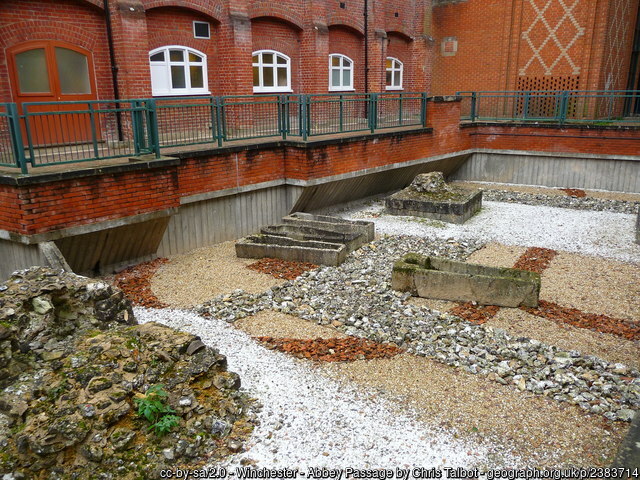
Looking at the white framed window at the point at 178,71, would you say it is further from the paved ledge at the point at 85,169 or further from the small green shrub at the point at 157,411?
the small green shrub at the point at 157,411

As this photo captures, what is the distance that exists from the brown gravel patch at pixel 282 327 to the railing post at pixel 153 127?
12.0ft

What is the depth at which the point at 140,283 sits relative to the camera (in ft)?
30.0

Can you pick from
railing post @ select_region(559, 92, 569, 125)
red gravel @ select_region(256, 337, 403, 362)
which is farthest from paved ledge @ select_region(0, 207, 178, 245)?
railing post @ select_region(559, 92, 569, 125)

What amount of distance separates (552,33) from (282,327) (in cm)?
1849

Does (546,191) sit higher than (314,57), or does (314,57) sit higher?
(314,57)

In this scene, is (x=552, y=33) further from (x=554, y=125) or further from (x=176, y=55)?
(x=176, y=55)

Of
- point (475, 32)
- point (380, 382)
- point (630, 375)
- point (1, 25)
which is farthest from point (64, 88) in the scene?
point (475, 32)

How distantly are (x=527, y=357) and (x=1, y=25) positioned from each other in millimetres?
11386

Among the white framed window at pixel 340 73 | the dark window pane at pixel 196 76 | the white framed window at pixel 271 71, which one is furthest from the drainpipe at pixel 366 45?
the dark window pane at pixel 196 76

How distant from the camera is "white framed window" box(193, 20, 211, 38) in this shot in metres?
14.7

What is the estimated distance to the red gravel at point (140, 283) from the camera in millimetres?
8414

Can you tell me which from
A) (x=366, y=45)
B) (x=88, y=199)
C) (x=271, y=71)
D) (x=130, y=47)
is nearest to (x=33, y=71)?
(x=130, y=47)

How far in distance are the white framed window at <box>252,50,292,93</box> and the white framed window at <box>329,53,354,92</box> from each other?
6.50 ft

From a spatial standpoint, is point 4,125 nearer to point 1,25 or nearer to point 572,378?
point 1,25
